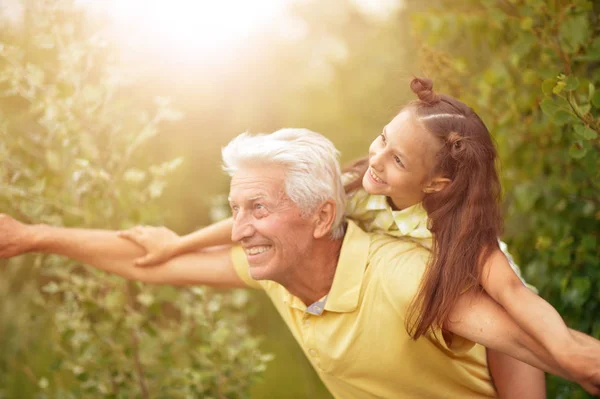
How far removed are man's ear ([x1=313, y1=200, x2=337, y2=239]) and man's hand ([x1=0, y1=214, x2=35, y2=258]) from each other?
1126mm

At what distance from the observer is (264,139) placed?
2.26m

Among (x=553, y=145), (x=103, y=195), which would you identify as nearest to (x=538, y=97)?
(x=553, y=145)

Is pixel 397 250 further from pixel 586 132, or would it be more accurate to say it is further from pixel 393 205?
pixel 586 132

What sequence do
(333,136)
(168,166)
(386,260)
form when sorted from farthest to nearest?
(333,136) → (168,166) → (386,260)

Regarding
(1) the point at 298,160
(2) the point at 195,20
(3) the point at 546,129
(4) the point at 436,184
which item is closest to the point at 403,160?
(4) the point at 436,184

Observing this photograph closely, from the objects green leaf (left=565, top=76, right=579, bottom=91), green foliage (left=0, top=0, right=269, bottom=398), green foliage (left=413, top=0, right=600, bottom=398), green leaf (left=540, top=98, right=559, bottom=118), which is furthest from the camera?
green foliage (left=0, top=0, right=269, bottom=398)

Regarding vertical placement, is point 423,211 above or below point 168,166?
above

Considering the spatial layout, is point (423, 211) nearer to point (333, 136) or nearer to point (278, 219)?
point (278, 219)

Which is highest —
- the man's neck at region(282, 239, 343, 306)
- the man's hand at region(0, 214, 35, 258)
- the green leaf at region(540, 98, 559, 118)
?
the green leaf at region(540, 98, 559, 118)

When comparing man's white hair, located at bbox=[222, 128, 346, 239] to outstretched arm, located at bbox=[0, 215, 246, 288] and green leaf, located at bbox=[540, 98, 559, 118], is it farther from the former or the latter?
green leaf, located at bbox=[540, 98, 559, 118]

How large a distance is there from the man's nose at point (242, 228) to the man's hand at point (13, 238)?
0.85 m

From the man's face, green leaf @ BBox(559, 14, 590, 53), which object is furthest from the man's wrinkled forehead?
green leaf @ BBox(559, 14, 590, 53)

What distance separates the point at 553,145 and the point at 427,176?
1.28 meters

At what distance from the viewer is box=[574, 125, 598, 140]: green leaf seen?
6.57ft
